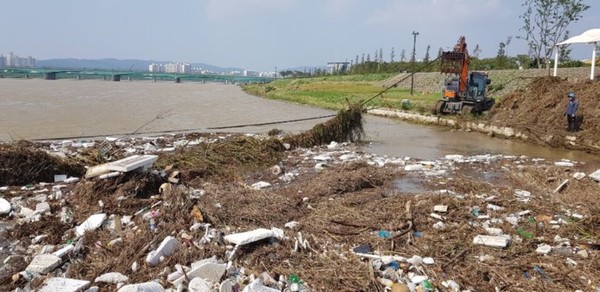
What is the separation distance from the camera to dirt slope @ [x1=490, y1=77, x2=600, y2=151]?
41.3ft

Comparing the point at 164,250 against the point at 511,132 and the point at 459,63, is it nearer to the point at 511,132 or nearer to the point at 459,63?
the point at 511,132

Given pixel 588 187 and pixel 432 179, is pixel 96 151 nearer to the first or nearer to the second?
pixel 432 179

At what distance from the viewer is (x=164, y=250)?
12.9 feet

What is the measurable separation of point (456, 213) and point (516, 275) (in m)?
1.49

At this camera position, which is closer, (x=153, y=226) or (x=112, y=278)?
(x=112, y=278)

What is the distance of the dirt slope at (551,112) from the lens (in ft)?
41.3

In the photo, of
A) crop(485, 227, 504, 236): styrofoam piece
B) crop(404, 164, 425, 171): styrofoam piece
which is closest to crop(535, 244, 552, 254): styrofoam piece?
crop(485, 227, 504, 236): styrofoam piece

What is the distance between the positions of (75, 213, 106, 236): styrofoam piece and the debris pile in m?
0.02

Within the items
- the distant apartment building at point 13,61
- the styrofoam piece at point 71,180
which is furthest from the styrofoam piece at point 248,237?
the distant apartment building at point 13,61

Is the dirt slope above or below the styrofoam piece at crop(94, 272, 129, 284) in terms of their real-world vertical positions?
above

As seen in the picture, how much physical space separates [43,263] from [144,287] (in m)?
1.21

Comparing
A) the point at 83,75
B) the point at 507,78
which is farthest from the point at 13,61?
the point at 507,78

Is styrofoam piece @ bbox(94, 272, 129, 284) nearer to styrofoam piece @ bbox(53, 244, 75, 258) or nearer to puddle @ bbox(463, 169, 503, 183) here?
styrofoam piece @ bbox(53, 244, 75, 258)

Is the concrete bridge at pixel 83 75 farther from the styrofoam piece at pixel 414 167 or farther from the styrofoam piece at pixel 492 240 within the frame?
the styrofoam piece at pixel 492 240
